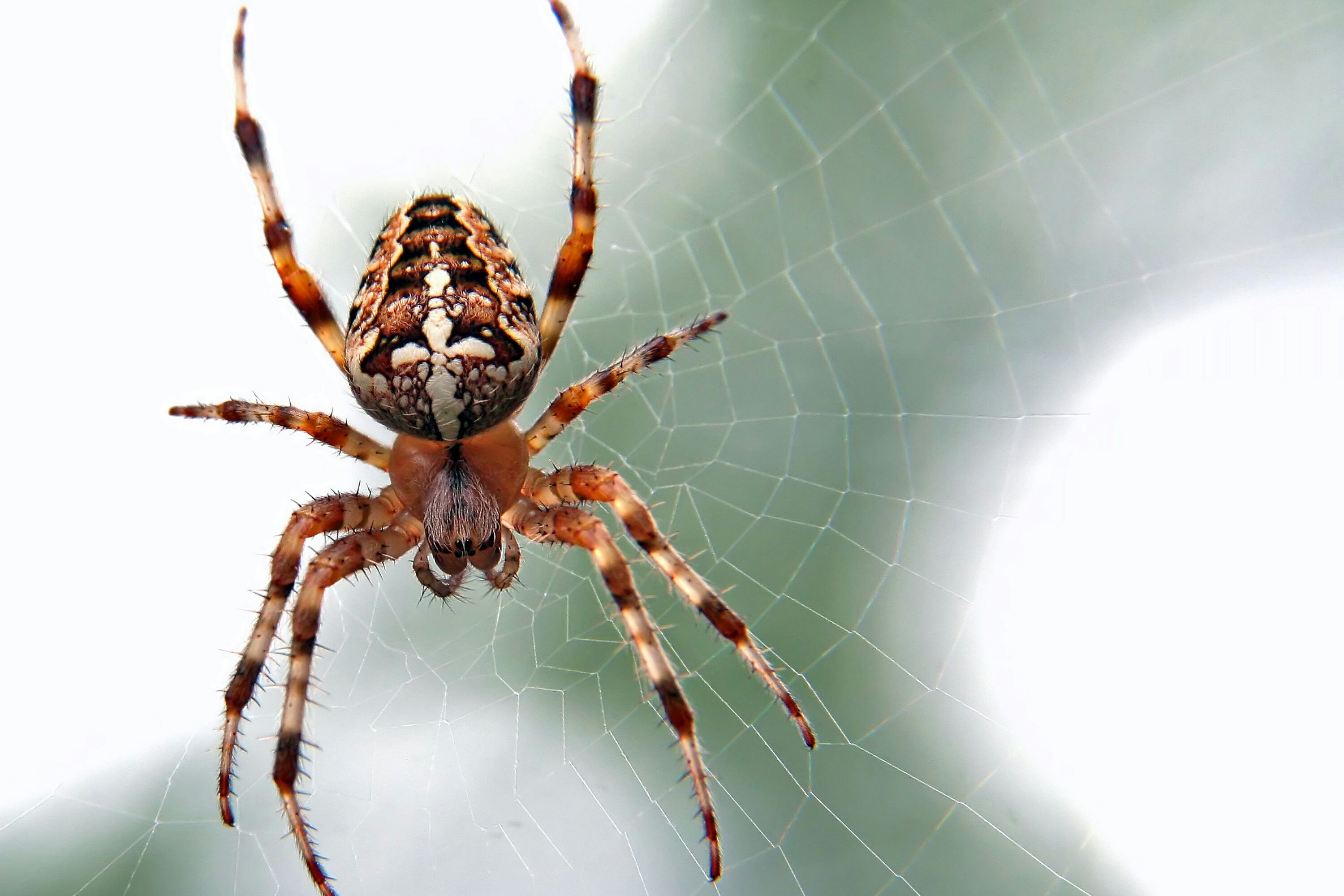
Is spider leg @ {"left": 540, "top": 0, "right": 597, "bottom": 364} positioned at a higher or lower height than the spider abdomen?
higher

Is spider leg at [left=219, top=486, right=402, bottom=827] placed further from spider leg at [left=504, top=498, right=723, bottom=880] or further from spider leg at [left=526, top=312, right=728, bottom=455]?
spider leg at [left=526, top=312, right=728, bottom=455]

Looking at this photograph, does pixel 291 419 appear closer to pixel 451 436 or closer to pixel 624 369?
pixel 451 436

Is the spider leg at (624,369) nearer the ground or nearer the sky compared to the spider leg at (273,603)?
nearer the sky

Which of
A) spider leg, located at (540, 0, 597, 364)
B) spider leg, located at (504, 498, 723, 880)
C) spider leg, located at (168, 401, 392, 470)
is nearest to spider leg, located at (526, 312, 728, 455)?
spider leg, located at (540, 0, 597, 364)

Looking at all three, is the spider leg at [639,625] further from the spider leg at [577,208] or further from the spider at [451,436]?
the spider leg at [577,208]

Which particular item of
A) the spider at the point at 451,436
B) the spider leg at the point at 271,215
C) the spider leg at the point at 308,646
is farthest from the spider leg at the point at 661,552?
the spider leg at the point at 271,215

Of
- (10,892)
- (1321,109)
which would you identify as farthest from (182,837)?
(1321,109)
